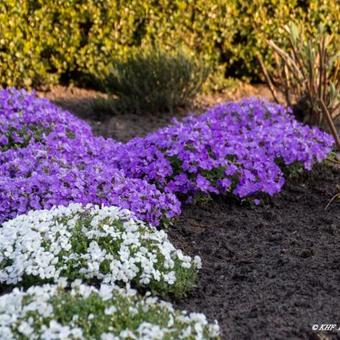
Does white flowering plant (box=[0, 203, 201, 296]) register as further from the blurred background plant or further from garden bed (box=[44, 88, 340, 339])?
the blurred background plant

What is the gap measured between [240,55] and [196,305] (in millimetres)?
6143

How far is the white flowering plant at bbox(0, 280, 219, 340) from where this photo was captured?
3127 millimetres

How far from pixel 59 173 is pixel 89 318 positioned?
6.60 feet

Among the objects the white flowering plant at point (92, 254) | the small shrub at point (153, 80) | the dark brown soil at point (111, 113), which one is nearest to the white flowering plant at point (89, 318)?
the white flowering plant at point (92, 254)

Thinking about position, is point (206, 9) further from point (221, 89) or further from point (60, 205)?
point (60, 205)

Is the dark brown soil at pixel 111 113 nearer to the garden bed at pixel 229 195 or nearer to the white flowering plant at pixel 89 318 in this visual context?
the garden bed at pixel 229 195

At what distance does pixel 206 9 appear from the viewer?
9445 millimetres

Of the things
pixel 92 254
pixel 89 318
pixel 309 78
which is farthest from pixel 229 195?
pixel 89 318

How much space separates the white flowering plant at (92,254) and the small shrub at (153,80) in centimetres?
416

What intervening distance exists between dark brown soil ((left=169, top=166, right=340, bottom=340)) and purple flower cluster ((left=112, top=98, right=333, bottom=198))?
0.63 ft

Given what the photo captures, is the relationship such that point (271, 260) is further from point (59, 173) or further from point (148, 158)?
point (59, 173)

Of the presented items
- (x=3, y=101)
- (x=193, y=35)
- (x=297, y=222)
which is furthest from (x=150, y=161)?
(x=193, y=35)

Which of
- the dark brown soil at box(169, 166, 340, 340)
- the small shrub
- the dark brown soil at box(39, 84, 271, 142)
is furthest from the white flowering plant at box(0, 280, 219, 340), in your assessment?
the small shrub

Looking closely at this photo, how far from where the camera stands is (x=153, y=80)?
27.8ft
